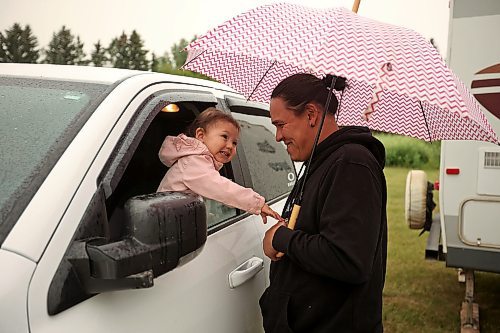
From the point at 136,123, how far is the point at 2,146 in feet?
1.30

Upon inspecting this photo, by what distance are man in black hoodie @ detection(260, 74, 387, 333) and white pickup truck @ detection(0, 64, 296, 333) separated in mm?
289

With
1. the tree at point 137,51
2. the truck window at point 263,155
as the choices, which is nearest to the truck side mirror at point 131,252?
the truck window at point 263,155

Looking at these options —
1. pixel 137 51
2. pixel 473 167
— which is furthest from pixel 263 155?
pixel 137 51

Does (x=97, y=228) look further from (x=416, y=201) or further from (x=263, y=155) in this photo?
(x=416, y=201)

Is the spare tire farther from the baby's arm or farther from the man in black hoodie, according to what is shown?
the baby's arm

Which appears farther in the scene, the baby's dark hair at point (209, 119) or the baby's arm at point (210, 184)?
the baby's dark hair at point (209, 119)

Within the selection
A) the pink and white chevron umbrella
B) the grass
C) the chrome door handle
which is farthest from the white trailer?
the chrome door handle

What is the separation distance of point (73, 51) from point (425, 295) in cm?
2635

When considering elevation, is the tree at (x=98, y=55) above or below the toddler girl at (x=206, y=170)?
above

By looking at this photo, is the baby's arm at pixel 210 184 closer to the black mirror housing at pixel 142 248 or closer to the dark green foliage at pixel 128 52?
the black mirror housing at pixel 142 248

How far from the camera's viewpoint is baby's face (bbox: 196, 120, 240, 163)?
7.78 feet

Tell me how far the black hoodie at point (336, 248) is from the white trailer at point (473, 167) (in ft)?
9.76

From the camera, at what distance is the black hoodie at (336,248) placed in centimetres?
180

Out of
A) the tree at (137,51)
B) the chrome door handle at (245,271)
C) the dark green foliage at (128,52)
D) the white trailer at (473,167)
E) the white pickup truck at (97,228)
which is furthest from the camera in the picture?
the tree at (137,51)
